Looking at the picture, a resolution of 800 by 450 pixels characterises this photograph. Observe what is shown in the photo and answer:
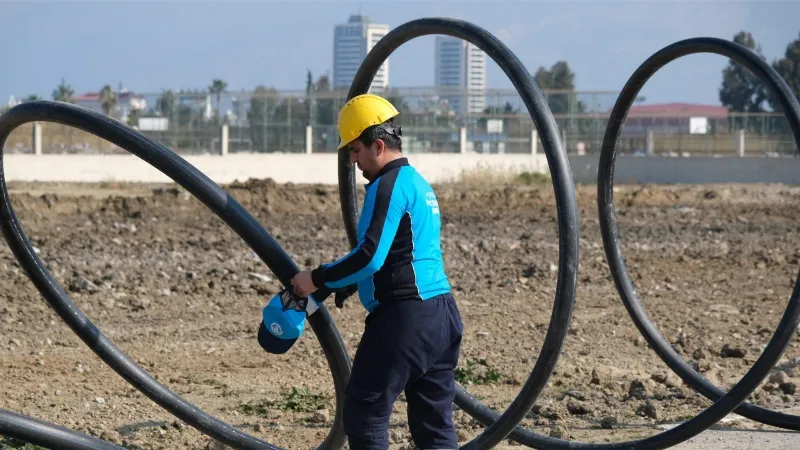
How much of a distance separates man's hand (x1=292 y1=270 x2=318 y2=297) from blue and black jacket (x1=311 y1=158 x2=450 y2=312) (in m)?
0.03

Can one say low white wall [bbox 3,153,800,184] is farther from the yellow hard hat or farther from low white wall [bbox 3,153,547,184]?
the yellow hard hat

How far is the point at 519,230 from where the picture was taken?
20.7 metres

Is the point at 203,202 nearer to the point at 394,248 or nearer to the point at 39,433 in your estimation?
the point at 394,248

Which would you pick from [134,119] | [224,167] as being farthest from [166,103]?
[224,167]

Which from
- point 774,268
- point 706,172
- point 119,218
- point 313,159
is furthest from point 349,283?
point 706,172

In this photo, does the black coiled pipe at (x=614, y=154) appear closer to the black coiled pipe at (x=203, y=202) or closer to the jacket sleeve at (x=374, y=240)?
the black coiled pipe at (x=203, y=202)

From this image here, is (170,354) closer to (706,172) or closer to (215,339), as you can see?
(215,339)

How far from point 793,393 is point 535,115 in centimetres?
390

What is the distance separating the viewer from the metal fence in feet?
139

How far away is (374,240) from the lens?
4.29 m

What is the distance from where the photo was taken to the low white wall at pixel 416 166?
34.2 metres

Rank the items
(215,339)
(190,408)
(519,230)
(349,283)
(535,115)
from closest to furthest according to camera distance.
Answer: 1. (349,283)
2. (535,115)
3. (190,408)
4. (215,339)
5. (519,230)

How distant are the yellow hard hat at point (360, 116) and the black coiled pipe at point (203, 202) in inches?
25.0

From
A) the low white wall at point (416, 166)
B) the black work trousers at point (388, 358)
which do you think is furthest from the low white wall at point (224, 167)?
the black work trousers at point (388, 358)
